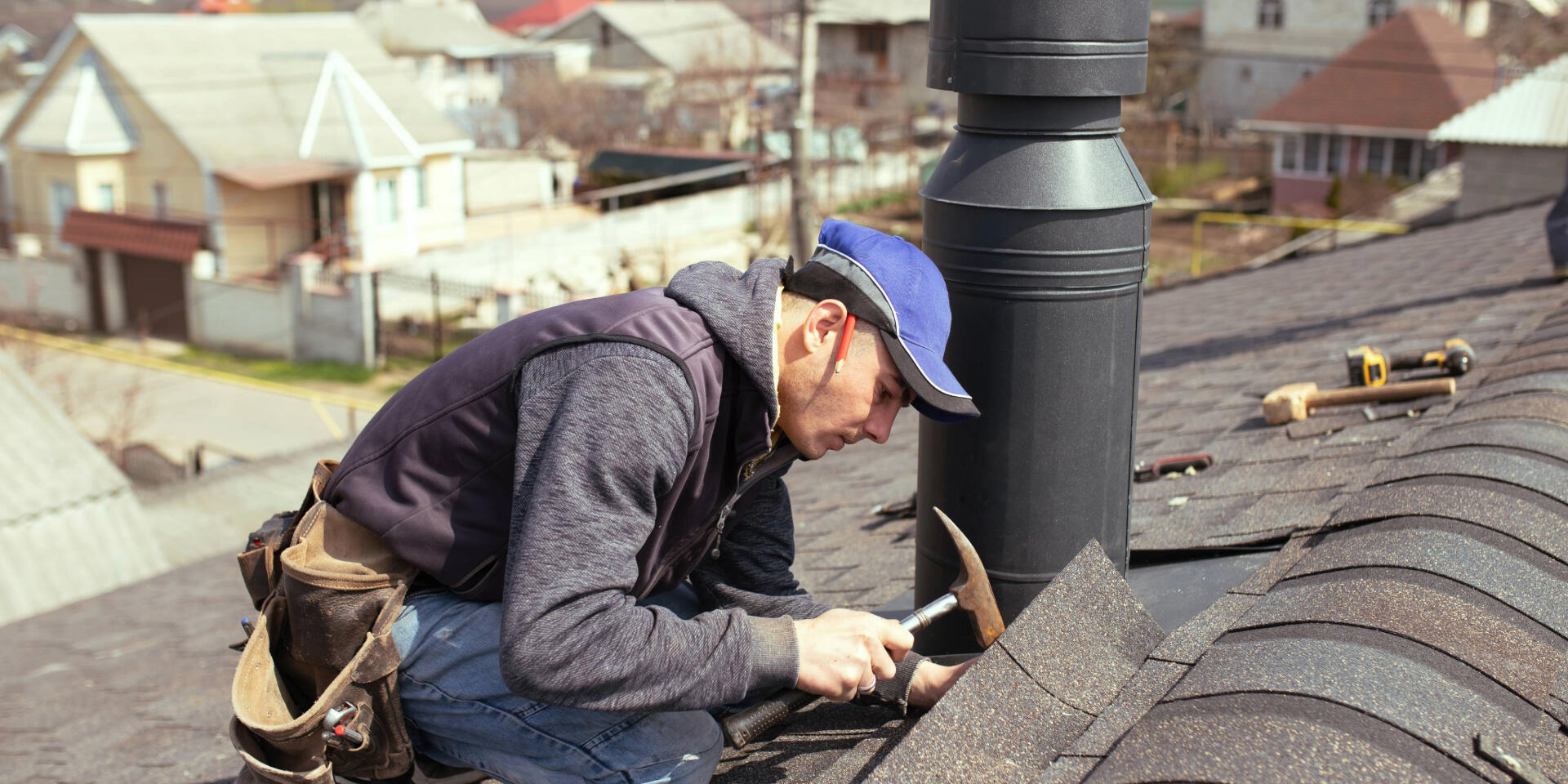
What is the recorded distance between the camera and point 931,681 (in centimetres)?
257

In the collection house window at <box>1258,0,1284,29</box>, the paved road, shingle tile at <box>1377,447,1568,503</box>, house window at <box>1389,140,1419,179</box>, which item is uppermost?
house window at <box>1258,0,1284,29</box>

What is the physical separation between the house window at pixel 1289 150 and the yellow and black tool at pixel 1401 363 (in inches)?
1303

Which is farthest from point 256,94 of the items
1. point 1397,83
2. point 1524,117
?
point 1397,83

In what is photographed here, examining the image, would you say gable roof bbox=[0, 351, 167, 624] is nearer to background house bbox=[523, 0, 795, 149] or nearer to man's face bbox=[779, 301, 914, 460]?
man's face bbox=[779, 301, 914, 460]

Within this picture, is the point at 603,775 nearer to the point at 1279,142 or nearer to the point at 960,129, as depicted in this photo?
the point at 960,129

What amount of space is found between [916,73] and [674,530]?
162 feet

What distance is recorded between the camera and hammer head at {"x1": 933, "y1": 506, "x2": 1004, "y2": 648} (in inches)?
99.2

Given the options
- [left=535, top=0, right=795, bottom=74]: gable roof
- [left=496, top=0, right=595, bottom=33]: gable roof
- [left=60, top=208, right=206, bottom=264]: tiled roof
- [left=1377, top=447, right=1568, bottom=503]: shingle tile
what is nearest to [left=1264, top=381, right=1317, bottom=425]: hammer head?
[left=1377, top=447, right=1568, bottom=503]: shingle tile

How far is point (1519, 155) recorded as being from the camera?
18.5 m

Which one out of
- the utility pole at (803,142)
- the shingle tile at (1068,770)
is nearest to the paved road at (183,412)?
the utility pole at (803,142)

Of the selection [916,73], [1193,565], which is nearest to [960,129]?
[1193,565]

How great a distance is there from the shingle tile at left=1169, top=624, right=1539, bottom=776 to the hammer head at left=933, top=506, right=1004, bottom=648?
1.79 ft

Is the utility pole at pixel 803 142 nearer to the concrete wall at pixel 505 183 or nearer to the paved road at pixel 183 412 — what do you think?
the paved road at pixel 183 412

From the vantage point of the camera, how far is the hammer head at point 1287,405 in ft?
13.8
